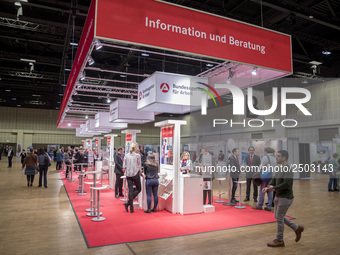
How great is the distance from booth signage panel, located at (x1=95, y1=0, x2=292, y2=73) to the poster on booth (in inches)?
138

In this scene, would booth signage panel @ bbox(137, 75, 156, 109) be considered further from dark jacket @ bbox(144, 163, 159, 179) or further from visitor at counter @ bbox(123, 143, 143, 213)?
dark jacket @ bbox(144, 163, 159, 179)

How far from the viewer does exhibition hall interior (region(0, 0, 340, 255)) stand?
6.95ft

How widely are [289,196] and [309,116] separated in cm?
189

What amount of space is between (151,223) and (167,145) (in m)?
1.95

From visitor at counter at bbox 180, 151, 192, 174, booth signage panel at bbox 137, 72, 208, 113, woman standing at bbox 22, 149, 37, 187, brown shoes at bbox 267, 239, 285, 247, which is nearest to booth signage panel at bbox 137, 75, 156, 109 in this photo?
booth signage panel at bbox 137, 72, 208, 113

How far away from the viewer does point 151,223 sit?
4973 millimetres

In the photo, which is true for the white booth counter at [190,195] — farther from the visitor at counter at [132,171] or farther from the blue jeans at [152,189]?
the visitor at counter at [132,171]

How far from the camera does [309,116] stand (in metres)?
2.14

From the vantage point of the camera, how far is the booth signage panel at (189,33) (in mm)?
2121

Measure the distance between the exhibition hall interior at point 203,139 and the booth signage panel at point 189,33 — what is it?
0.01 m

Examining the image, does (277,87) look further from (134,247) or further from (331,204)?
(331,204)

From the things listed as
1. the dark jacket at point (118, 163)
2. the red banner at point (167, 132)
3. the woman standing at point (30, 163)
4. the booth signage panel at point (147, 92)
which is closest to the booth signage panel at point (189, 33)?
the booth signage panel at point (147, 92)

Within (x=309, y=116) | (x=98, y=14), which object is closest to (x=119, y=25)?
(x=98, y=14)

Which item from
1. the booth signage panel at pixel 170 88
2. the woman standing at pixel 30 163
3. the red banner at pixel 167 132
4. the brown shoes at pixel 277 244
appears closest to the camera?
the brown shoes at pixel 277 244
